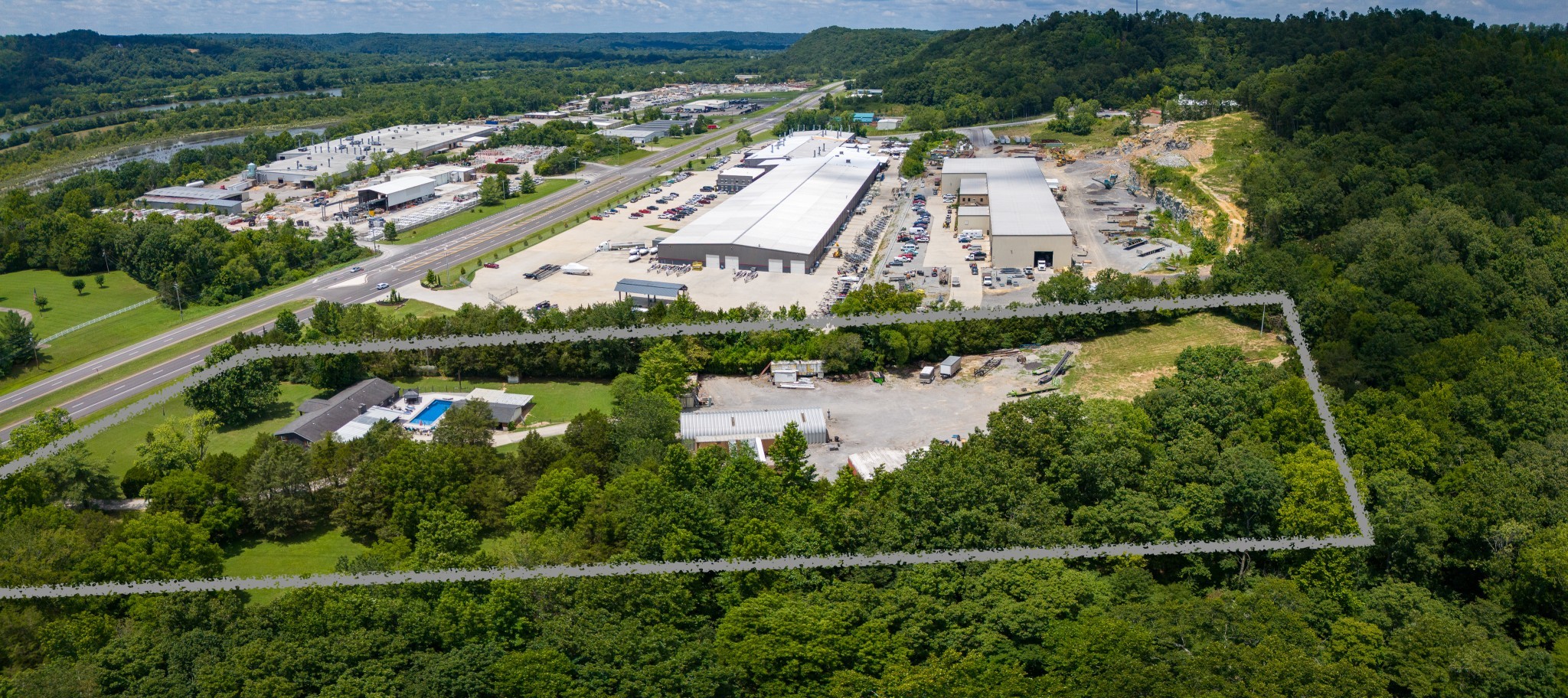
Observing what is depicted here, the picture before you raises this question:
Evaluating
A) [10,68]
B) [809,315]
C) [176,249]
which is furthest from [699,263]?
[10,68]

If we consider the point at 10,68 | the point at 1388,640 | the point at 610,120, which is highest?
the point at 10,68

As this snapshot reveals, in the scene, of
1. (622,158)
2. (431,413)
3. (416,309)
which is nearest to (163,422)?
(431,413)

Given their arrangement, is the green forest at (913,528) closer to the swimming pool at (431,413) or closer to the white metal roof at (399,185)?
the swimming pool at (431,413)

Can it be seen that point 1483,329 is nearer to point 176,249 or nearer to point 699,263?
point 699,263

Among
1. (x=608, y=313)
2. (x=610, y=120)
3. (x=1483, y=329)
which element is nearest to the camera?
(x=1483, y=329)

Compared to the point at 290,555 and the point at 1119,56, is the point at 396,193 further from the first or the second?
the point at 1119,56

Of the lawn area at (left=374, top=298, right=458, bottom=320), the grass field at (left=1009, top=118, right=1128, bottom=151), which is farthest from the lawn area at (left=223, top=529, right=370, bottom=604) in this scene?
the grass field at (left=1009, top=118, right=1128, bottom=151)

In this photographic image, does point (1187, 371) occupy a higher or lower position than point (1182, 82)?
lower
